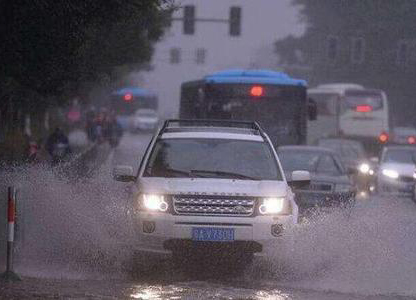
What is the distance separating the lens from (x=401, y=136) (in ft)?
217

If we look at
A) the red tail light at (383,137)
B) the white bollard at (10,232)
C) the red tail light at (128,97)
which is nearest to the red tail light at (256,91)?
the white bollard at (10,232)

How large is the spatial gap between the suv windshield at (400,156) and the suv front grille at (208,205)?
22343 millimetres

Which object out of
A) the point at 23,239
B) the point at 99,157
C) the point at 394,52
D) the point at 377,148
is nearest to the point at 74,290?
the point at 23,239

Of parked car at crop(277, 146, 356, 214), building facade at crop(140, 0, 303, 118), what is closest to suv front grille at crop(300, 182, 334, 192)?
parked car at crop(277, 146, 356, 214)

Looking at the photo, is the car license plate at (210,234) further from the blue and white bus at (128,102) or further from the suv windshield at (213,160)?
the blue and white bus at (128,102)

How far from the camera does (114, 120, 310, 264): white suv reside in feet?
46.3

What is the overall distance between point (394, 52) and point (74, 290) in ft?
230

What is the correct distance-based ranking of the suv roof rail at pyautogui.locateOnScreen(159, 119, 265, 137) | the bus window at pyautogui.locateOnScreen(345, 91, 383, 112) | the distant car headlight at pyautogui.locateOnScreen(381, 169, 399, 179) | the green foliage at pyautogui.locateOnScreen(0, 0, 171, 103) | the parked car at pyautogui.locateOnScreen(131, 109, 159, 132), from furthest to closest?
the parked car at pyautogui.locateOnScreen(131, 109, 159, 132), the bus window at pyautogui.locateOnScreen(345, 91, 383, 112), the distant car headlight at pyautogui.locateOnScreen(381, 169, 399, 179), the green foliage at pyautogui.locateOnScreen(0, 0, 171, 103), the suv roof rail at pyautogui.locateOnScreen(159, 119, 265, 137)

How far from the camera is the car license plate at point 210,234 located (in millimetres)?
14047

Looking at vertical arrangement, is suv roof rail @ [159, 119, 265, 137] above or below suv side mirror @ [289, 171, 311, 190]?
above

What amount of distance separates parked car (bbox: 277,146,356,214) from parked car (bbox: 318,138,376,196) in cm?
1156

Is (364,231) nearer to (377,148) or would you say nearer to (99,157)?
(99,157)

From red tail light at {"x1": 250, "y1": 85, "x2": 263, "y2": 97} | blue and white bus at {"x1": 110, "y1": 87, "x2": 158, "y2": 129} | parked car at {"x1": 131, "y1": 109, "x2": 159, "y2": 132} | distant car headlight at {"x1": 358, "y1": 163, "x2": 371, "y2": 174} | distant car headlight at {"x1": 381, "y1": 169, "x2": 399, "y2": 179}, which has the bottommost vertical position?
parked car at {"x1": 131, "y1": 109, "x2": 159, "y2": 132}

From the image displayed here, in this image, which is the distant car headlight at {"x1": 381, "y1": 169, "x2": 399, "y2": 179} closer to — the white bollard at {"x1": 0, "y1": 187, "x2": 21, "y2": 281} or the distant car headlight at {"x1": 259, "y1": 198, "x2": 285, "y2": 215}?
the distant car headlight at {"x1": 259, "y1": 198, "x2": 285, "y2": 215}
